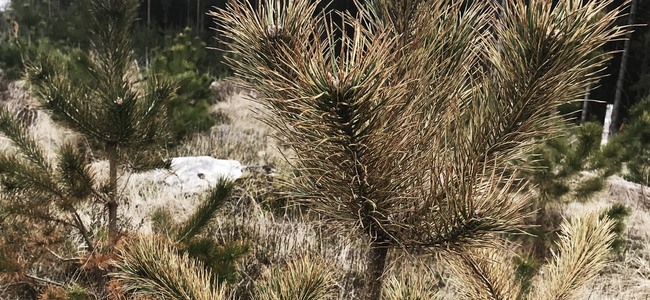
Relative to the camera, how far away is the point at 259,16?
0.90 m

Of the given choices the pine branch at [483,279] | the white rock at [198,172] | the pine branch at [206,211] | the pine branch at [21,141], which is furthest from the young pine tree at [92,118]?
the white rock at [198,172]

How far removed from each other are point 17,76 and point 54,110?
334 inches

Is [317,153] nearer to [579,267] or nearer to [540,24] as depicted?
[540,24]

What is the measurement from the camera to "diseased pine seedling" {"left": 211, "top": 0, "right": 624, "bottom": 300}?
80cm

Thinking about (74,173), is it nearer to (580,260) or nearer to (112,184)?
(112,184)

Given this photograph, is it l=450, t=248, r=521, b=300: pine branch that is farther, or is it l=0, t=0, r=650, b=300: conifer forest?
l=450, t=248, r=521, b=300: pine branch

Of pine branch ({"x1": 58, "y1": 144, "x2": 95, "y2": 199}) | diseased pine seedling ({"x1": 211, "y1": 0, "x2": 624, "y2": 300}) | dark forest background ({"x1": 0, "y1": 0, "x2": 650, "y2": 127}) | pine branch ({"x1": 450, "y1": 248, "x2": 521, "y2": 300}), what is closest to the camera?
diseased pine seedling ({"x1": 211, "y1": 0, "x2": 624, "y2": 300})

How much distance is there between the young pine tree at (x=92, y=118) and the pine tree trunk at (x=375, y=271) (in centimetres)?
146

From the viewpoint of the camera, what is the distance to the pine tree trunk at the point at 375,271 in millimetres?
1140

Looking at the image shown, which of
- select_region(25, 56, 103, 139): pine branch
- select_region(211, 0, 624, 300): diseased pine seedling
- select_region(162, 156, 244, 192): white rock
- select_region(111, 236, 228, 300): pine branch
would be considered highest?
select_region(211, 0, 624, 300): diseased pine seedling

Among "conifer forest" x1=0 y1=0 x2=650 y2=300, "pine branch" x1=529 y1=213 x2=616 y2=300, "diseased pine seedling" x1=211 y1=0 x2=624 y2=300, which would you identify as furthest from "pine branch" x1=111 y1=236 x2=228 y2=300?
"pine branch" x1=529 y1=213 x2=616 y2=300

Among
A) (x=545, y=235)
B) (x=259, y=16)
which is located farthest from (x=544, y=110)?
(x=545, y=235)

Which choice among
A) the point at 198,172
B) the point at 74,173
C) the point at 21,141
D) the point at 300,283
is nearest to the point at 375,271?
the point at 300,283

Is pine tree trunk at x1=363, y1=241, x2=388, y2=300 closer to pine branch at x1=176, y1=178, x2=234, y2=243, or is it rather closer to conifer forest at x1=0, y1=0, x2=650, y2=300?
conifer forest at x1=0, y1=0, x2=650, y2=300
